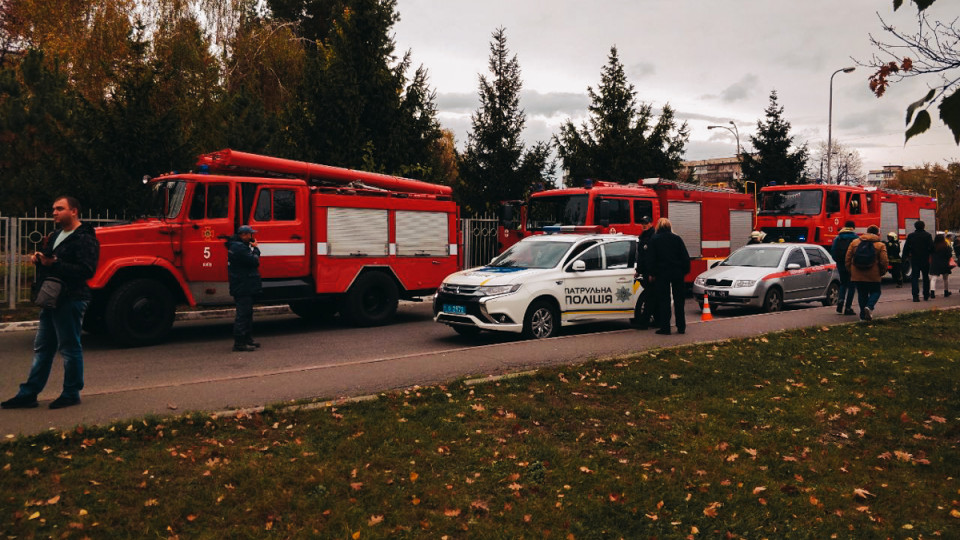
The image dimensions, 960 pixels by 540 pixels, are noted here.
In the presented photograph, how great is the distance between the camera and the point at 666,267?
1178 centimetres

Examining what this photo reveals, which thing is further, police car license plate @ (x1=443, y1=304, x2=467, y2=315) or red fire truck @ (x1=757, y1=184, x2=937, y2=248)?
red fire truck @ (x1=757, y1=184, x2=937, y2=248)

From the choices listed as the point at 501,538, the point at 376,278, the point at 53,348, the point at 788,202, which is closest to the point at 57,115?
the point at 376,278

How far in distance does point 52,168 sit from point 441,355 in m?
11.4

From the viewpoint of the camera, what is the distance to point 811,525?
15.4ft

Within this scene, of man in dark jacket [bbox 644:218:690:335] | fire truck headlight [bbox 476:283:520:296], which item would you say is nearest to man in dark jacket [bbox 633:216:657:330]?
man in dark jacket [bbox 644:218:690:335]

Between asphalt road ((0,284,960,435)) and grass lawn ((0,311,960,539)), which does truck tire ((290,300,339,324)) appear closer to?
asphalt road ((0,284,960,435))

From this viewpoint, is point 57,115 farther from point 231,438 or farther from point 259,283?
point 231,438

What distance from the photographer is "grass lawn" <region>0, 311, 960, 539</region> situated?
4559mm

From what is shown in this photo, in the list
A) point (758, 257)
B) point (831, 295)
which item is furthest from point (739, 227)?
point (758, 257)

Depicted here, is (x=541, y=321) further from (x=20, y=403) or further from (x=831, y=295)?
(x=831, y=295)

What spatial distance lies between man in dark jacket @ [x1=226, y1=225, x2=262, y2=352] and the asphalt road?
56 centimetres

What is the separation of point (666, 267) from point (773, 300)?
5517 mm

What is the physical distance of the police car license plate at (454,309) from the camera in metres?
11.3

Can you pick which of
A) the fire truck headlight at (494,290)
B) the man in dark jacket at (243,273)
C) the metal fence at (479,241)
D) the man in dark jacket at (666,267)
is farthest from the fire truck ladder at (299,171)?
the metal fence at (479,241)
